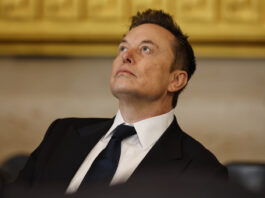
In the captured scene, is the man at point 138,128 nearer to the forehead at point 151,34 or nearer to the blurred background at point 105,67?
the forehead at point 151,34

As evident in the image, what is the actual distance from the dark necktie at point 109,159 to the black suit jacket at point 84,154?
0.05 metres

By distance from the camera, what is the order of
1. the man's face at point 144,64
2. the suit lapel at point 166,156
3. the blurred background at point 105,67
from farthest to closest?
the blurred background at point 105,67 → the man's face at point 144,64 → the suit lapel at point 166,156

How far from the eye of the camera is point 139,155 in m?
0.79

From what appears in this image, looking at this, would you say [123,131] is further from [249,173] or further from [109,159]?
[249,173]

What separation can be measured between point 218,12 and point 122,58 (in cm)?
56

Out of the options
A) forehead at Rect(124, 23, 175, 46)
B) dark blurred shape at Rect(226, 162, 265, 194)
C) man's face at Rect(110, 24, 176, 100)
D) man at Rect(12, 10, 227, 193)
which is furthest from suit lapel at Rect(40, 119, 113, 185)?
dark blurred shape at Rect(226, 162, 265, 194)

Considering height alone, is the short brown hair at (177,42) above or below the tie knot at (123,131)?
above

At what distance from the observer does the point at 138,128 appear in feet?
2.72

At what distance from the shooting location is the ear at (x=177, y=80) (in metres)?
0.91

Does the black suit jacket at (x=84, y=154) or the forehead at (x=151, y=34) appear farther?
the forehead at (x=151, y=34)

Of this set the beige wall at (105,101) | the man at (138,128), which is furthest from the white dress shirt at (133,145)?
the beige wall at (105,101)

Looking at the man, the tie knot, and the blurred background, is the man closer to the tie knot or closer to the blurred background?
the tie knot

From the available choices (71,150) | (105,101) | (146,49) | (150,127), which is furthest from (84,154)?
(105,101)

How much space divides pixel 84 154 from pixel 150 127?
154 millimetres
